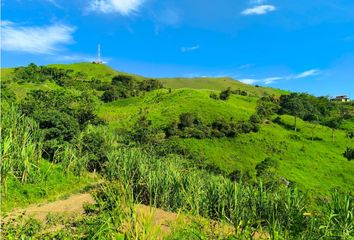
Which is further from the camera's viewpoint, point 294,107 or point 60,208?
point 294,107

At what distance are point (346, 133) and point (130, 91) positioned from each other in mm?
46382

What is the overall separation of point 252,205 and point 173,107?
58275 millimetres

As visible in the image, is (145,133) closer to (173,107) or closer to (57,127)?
(173,107)

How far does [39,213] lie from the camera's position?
14398 millimetres

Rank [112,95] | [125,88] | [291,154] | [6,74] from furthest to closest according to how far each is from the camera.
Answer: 1. [125,88]
2. [6,74]
3. [112,95]
4. [291,154]

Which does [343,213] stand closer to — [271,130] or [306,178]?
[306,178]

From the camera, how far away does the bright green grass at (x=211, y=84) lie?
410 feet

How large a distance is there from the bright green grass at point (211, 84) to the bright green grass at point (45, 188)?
4004 inches

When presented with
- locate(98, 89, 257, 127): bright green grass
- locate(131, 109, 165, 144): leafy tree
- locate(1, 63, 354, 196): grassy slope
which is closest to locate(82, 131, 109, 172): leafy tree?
locate(131, 109, 165, 144): leafy tree

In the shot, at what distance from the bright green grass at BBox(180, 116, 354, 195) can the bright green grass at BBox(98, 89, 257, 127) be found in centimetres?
734

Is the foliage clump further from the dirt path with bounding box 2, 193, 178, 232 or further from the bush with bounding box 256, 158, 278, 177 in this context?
the dirt path with bounding box 2, 193, 178, 232

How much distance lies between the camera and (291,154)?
189 feet

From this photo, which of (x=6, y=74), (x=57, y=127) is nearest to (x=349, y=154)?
(x=57, y=127)

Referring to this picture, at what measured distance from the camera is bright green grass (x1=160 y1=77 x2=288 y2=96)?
410ft
